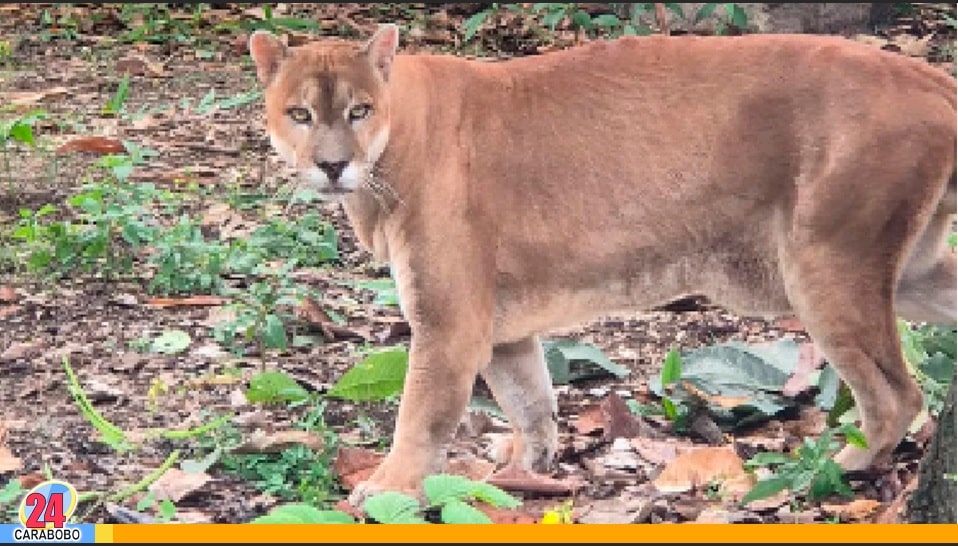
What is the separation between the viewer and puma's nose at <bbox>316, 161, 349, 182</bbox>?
4965mm

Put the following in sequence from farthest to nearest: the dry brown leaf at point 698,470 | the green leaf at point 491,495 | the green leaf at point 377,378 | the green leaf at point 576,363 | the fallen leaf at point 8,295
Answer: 1. the fallen leaf at point 8,295
2. the green leaf at point 576,363
3. the green leaf at point 377,378
4. the dry brown leaf at point 698,470
5. the green leaf at point 491,495

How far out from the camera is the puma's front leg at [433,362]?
5074 mm

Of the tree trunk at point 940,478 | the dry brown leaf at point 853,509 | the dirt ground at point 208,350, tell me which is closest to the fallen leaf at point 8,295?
the dirt ground at point 208,350

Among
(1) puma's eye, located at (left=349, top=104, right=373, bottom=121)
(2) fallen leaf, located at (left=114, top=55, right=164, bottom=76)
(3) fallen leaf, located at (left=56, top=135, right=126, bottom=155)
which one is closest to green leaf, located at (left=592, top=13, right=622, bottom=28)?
(2) fallen leaf, located at (left=114, top=55, right=164, bottom=76)

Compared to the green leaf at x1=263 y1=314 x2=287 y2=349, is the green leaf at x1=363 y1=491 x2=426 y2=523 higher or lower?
higher

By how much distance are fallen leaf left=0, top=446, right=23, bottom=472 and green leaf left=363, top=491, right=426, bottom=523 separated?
1.19 meters

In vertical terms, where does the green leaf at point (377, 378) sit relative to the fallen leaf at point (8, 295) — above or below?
above

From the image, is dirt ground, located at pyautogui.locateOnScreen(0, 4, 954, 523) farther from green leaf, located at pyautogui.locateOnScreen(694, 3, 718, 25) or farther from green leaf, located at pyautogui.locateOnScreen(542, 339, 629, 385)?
green leaf, located at pyautogui.locateOnScreen(694, 3, 718, 25)

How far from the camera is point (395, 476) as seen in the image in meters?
5.07

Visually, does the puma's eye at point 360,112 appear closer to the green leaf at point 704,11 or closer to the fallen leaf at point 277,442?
the fallen leaf at point 277,442

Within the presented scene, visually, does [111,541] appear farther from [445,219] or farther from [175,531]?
[445,219]

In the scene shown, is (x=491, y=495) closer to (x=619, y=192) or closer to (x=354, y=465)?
(x=354, y=465)

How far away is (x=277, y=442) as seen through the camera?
5.33m

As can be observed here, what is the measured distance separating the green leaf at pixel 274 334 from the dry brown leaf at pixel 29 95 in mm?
3473
